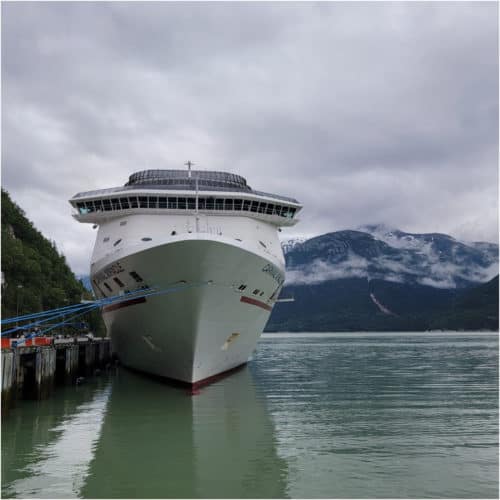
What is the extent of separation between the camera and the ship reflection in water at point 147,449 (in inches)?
400

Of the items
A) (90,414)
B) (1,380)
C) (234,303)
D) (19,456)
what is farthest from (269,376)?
(19,456)

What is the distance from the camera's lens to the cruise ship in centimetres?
1952

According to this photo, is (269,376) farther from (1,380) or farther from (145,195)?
(1,380)

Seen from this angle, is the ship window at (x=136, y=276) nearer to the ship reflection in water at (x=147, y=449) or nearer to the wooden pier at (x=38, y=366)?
the ship reflection in water at (x=147, y=449)

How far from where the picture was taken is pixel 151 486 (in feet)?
33.0

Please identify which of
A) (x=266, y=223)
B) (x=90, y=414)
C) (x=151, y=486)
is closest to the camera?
(x=151, y=486)

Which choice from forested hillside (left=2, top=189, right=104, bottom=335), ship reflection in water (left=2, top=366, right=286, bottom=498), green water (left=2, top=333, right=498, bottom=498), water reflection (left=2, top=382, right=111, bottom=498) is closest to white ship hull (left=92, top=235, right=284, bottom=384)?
green water (left=2, top=333, right=498, bottom=498)

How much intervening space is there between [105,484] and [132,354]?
1572 centimetres

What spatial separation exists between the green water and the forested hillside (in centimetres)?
2097

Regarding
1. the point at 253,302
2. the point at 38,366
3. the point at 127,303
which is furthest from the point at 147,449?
the point at 38,366

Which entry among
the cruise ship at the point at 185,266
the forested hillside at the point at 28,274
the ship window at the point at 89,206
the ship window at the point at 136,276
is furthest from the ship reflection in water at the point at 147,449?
the forested hillside at the point at 28,274

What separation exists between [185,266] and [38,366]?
29.4ft

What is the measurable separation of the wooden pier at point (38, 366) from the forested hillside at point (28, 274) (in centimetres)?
734

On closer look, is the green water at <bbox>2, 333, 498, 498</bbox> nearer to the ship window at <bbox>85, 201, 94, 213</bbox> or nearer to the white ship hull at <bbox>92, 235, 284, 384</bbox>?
the white ship hull at <bbox>92, 235, 284, 384</bbox>
